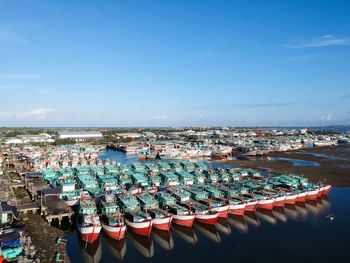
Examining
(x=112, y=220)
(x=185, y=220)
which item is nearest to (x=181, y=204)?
(x=185, y=220)

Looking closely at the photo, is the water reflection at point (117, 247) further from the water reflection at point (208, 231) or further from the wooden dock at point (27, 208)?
the wooden dock at point (27, 208)

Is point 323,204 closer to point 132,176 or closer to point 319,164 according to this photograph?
point 132,176

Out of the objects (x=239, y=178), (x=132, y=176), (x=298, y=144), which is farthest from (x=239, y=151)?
(x=132, y=176)

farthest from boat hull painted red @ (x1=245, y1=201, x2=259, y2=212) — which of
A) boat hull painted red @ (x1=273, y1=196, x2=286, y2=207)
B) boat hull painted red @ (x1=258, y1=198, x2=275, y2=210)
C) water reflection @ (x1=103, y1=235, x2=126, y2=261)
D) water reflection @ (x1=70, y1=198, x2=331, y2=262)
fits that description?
water reflection @ (x1=103, y1=235, x2=126, y2=261)

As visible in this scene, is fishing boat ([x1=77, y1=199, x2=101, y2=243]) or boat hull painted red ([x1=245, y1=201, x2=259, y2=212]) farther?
boat hull painted red ([x1=245, y1=201, x2=259, y2=212])

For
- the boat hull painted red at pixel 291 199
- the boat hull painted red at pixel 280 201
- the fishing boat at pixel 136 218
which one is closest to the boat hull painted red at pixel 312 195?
the boat hull painted red at pixel 291 199

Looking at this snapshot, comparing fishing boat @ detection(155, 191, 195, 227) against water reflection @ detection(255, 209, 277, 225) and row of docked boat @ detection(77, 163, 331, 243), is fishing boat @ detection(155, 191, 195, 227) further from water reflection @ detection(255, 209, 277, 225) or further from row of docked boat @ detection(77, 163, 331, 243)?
water reflection @ detection(255, 209, 277, 225)
